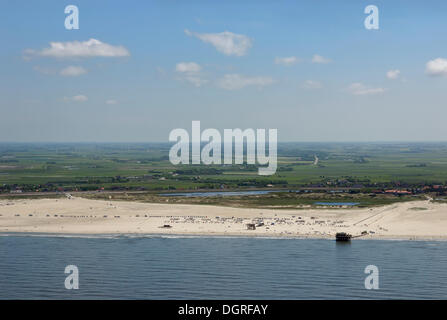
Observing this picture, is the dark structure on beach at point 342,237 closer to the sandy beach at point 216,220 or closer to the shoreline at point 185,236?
the shoreline at point 185,236

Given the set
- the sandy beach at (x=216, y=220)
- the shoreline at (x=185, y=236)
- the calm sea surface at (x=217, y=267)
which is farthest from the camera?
the sandy beach at (x=216, y=220)

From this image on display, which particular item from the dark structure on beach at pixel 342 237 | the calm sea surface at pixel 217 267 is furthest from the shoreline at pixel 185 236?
the calm sea surface at pixel 217 267

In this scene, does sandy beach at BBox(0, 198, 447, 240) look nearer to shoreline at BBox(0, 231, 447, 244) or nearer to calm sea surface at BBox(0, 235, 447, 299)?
shoreline at BBox(0, 231, 447, 244)
